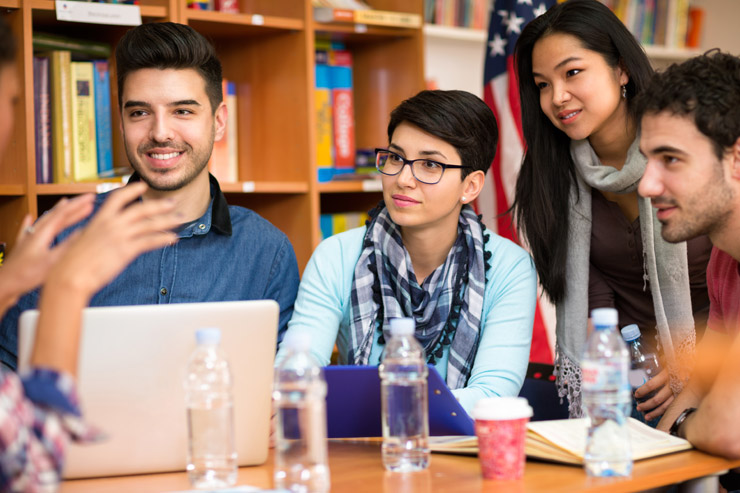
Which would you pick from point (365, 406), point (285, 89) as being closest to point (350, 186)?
point (285, 89)

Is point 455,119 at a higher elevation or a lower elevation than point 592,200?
higher

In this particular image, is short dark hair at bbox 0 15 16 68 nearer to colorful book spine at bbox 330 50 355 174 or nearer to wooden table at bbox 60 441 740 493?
wooden table at bbox 60 441 740 493

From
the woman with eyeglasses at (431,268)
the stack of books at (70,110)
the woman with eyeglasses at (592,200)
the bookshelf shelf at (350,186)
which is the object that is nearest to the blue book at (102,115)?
the stack of books at (70,110)

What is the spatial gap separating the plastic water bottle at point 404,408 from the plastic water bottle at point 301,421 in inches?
6.8

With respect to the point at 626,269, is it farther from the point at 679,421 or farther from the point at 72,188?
the point at 72,188

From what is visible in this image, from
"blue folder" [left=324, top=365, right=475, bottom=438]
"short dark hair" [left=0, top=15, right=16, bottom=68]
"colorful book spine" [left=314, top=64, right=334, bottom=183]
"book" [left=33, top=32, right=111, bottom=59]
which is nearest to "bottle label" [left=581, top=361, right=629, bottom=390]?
"blue folder" [left=324, top=365, right=475, bottom=438]

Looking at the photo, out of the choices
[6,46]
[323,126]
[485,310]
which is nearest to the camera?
[6,46]

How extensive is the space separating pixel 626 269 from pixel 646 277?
0.28 feet

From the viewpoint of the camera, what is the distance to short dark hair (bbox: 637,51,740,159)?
5.01 ft

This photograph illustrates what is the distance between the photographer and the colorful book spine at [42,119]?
98.0 inches

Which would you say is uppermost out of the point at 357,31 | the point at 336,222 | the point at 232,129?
the point at 357,31

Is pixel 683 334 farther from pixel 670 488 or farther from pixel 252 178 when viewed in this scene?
pixel 252 178

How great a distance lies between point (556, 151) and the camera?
2.31m

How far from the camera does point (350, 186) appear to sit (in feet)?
9.78
